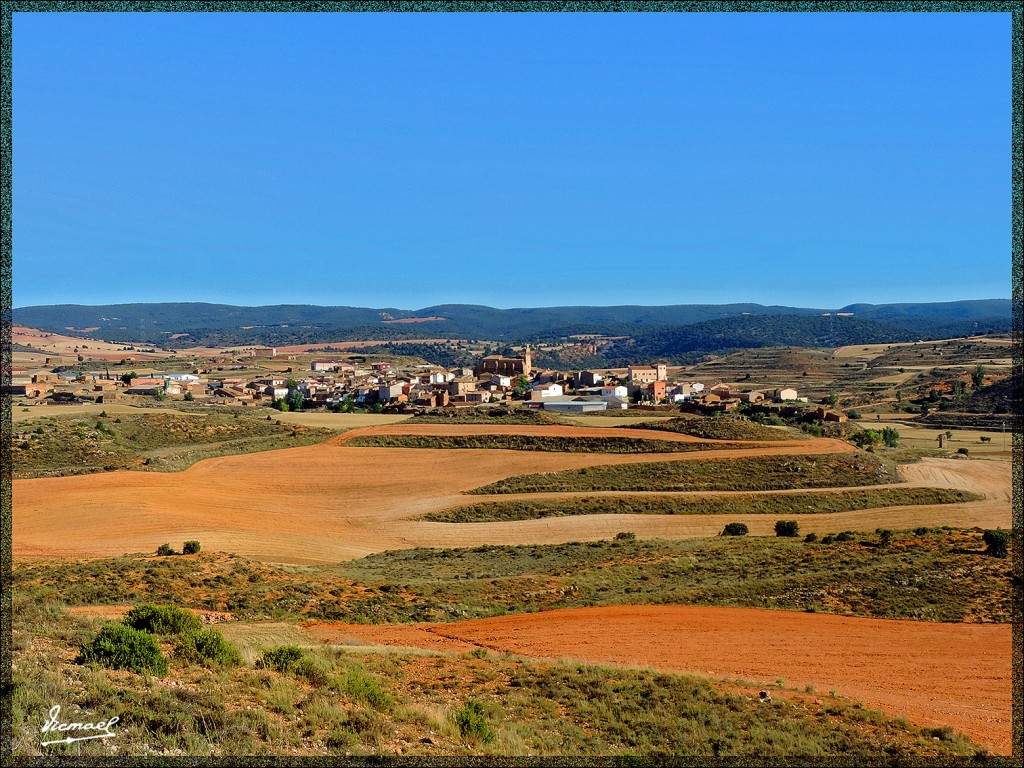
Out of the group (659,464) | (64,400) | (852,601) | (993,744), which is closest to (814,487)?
(659,464)

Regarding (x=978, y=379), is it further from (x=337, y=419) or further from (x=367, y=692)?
(x=367, y=692)

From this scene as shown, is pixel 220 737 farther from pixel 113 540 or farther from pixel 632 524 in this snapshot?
pixel 632 524

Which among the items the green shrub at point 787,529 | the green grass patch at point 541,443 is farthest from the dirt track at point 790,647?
the green grass patch at point 541,443

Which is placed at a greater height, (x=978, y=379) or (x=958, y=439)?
(x=978, y=379)

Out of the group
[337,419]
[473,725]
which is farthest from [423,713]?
[337,419]

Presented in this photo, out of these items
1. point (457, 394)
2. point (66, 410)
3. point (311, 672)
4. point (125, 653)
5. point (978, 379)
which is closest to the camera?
point (125, 653)

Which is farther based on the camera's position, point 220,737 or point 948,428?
point 948,428

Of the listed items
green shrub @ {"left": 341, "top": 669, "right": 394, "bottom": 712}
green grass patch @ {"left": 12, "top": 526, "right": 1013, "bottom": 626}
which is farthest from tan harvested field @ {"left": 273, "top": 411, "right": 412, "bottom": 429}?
green shrub @ {"left": 341, "top": 669, "right": 394, "bottom": 712}
